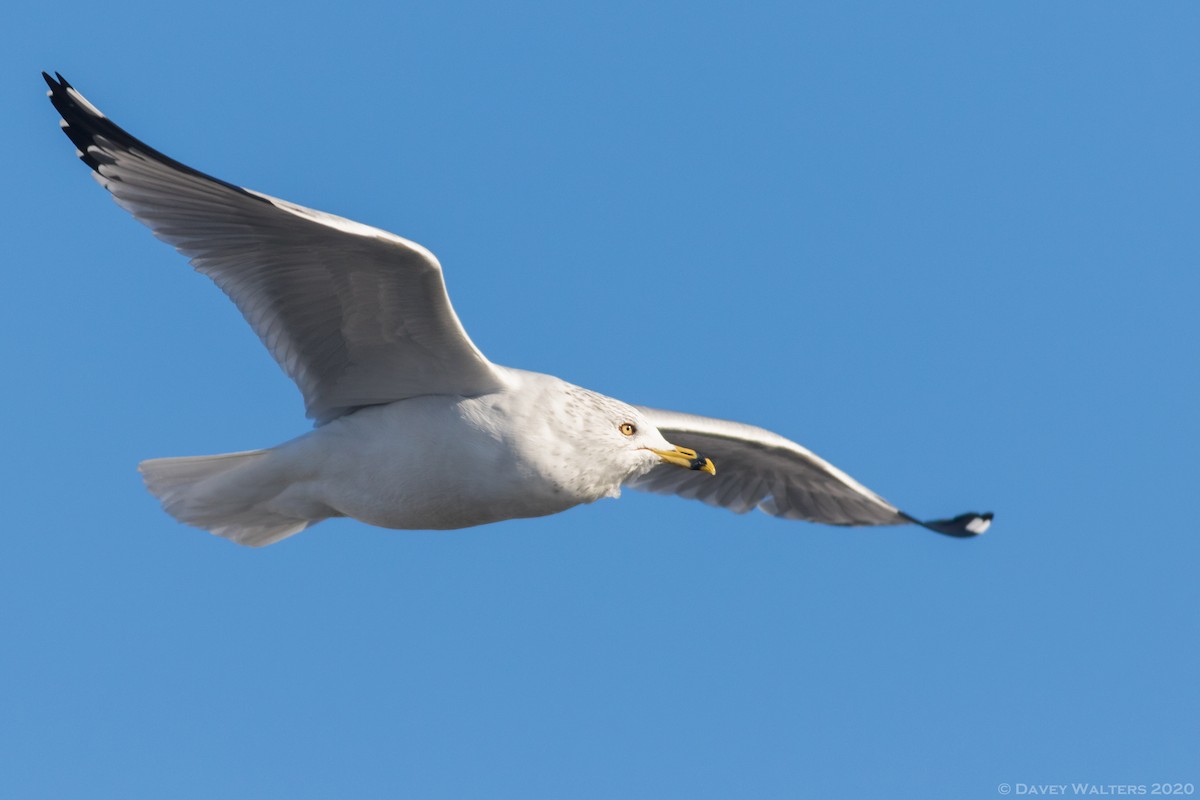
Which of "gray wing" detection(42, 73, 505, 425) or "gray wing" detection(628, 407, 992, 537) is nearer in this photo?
"gray wing" detection(42, 73, 505, 425)

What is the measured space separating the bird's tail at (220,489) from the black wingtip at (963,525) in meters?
4.77

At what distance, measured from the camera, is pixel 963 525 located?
11.4m

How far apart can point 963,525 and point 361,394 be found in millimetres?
4869

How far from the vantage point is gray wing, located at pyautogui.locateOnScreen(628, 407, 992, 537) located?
11.1 metres

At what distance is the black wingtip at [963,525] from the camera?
1129cm

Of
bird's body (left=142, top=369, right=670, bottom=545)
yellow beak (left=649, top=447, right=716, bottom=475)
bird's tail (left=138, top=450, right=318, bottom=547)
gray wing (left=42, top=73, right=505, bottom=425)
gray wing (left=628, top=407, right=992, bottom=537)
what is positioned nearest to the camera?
gray wing (left=42, top=73, right=505, bottom=425)

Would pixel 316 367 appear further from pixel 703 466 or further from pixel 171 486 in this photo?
pixel 703 466

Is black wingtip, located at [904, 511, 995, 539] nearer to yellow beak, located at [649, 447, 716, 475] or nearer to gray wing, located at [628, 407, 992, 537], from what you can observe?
gray wing, located at [628, 407, 992, 537]

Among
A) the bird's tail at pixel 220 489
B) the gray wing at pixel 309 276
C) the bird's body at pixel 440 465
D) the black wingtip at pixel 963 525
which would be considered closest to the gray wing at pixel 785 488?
the black wingtip at pixel 963 525

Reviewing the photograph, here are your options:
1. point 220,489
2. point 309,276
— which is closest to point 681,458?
point 309,276

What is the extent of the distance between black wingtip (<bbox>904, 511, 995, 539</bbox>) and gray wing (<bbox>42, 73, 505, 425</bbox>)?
4407 mm

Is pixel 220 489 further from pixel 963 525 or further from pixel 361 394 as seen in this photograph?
pixel 963 525

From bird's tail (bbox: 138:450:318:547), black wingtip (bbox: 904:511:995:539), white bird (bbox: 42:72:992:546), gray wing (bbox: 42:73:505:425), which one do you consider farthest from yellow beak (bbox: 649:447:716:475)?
black wingtip (bbox: 904:511:995:539)

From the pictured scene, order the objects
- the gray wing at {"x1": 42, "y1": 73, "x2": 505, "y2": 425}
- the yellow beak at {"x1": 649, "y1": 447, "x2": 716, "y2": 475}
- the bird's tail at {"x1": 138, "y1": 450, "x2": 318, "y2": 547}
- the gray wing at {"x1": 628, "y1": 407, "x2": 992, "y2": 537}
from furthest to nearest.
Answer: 1. the gray wing at {"x1": 628, "y1": 407, "x2": 992, "y2": 537}
2. the bird's tail at {"x1": 138, "y1": 450, "x2": 318, "y2": 547}
3. the yellow beak at {"x1": 649, "y1": 447, "x2": 716, "y2": 475}
4. the gray wing at {"x1": 42, "y1": 73, "x2": 505, "y2": 425}
